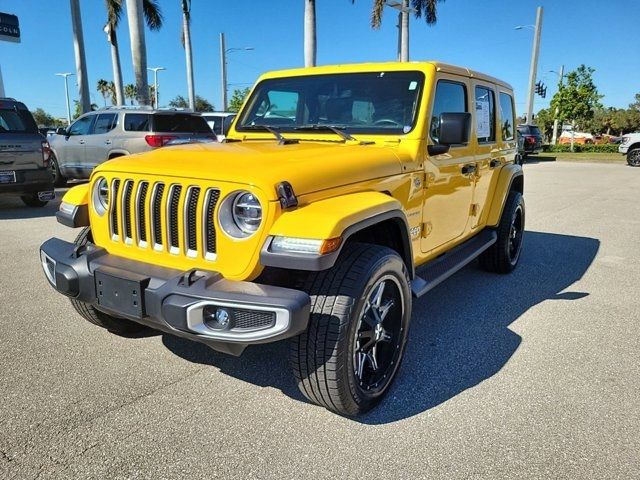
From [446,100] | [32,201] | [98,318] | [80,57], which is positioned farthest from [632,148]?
[98,318]

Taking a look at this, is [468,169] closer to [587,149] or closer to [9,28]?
[9,28]

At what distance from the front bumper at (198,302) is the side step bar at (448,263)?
1237 millimetres

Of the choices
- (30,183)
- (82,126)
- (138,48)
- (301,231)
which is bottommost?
(30,183)

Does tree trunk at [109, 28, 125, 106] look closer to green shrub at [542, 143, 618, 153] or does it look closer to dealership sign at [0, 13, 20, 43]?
dealership sign at [0, 13, 20, 43]

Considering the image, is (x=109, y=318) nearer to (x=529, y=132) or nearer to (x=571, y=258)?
(x=571, y=258)

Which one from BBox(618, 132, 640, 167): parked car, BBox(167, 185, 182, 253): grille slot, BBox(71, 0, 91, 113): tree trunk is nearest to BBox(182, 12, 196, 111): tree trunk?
BBox(71, 0, 91, 113): tree trunk

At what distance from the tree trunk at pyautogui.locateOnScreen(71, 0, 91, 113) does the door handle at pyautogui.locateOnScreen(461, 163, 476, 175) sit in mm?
16905

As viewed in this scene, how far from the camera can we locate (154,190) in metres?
2.65

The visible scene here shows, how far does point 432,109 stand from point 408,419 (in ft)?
6.69

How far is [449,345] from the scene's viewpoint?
3600 millimetres

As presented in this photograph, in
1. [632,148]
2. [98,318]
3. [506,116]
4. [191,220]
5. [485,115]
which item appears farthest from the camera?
[632,148]

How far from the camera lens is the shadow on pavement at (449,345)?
2.98 m

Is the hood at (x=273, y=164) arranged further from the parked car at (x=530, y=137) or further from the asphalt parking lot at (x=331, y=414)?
the parked car at (x=530, y=137)

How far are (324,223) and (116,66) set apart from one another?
24.2 metres
